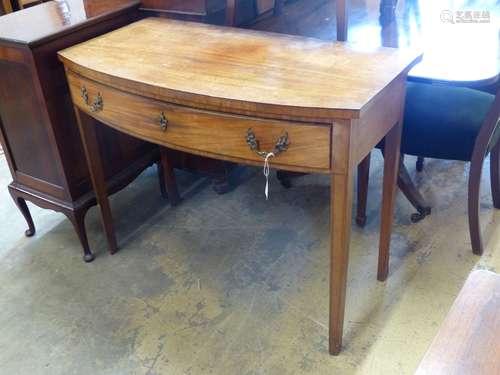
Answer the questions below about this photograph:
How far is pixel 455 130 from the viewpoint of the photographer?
1.75 m

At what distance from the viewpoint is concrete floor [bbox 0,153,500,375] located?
1576 millimetres

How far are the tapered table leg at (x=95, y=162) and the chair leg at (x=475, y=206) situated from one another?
48.7 inches

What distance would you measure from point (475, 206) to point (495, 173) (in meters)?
0.25

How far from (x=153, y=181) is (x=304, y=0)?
1042mm

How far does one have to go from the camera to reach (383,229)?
169 centimetres

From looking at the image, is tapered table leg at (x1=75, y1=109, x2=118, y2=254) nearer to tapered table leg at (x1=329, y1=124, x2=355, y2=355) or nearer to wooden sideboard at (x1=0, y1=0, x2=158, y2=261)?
wooden sideboard at (x1=0, y1=0, x2=158, y2=261)

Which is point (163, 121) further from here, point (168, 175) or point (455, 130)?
point (455, 130)

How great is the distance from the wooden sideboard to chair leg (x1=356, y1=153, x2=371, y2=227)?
85cm

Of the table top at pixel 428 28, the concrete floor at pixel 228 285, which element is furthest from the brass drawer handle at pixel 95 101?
the table top at pixel 428 28

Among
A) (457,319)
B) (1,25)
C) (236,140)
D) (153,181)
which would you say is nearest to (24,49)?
(1,25)

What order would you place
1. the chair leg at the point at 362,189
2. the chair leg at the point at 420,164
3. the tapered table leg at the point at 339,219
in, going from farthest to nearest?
the chair leg at the point at 420,164 → the chair leg at the point at 362,189 → the tapered table leg at the point at 339,219

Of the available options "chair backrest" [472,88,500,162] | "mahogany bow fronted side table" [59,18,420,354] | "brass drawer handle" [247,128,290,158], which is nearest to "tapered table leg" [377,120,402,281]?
"mahogany bow fronted side table" [59,18,420,354]

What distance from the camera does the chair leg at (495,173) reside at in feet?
6.44

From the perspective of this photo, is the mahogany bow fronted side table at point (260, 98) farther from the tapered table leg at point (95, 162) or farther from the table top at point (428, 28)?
the table top at point (428, 28)
